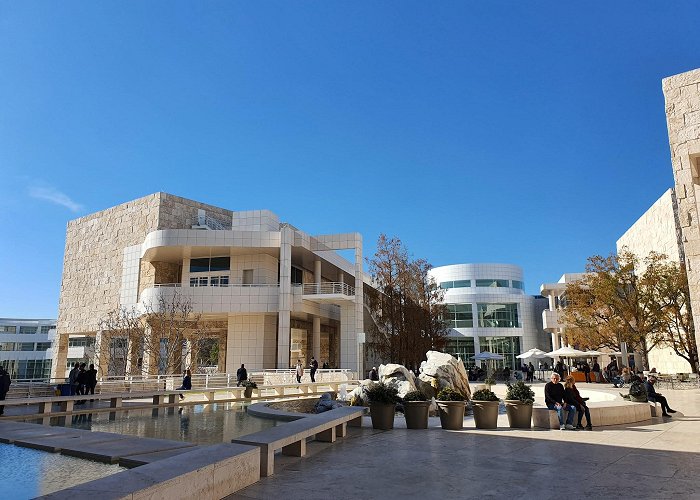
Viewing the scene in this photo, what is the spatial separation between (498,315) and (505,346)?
172 inches

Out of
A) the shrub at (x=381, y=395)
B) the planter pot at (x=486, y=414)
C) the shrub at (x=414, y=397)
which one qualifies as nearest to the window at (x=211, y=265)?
the shrub at (x=381, y=395)

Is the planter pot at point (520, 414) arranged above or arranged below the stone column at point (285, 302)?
below

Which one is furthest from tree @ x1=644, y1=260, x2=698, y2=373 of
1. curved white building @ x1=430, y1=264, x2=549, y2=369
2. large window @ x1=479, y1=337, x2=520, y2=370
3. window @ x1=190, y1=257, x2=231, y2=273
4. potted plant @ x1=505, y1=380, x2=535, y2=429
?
large window @ x1=479, y1=337, x2=520, y2=370

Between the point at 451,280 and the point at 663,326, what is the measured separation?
4192 cm

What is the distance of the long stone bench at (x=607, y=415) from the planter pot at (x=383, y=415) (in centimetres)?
330

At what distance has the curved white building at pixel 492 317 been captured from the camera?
68.5 m

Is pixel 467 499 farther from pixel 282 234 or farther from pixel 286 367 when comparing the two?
pixel 282 234

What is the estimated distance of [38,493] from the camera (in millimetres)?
5613

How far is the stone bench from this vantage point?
6433 mm

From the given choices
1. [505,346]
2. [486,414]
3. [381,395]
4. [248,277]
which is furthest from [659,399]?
[505,346]

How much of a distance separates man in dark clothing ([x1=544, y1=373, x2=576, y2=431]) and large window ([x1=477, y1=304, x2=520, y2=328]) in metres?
59.5

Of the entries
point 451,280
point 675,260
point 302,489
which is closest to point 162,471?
point 302,489

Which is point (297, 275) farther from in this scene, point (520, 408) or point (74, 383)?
point (520, 408)

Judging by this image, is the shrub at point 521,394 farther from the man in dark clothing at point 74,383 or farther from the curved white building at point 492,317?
the curved white building at point 492,317
